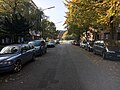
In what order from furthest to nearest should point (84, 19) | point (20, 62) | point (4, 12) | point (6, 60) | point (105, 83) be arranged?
point (4, 12) → point (84, 19) → point (20, 62) → point (6, 60) → point (105, 83)

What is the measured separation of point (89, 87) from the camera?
23.1 ft

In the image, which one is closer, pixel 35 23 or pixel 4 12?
pixel 4 12

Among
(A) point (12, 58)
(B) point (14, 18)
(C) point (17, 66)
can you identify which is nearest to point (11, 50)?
(C) point (17, 66)

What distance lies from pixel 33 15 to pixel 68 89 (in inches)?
1016

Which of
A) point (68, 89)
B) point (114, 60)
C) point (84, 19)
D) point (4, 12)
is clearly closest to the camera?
point (68, 89)

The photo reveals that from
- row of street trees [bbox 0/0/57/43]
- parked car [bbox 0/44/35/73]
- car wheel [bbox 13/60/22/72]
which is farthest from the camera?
row of street trees [bbox 0/0/57/43]

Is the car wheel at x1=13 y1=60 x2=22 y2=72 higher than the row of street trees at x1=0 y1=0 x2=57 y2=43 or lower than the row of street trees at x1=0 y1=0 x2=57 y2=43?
lower

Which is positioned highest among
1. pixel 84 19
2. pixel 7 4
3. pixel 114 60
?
pixel 7 4

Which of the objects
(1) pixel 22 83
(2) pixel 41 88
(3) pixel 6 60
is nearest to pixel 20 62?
(3) pixel 6 60

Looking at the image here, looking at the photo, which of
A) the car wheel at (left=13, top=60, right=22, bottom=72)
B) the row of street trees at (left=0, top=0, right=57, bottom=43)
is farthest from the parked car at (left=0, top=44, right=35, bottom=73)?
the row of street trees at (left=0, top=0, right=57, bottom=43)

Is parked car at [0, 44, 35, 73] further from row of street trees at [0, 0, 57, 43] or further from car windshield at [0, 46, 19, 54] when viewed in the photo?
row of street trees at [0, 0, 57, 43]

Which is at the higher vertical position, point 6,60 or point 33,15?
point 33,15

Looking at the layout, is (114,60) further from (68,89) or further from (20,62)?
(68,89)

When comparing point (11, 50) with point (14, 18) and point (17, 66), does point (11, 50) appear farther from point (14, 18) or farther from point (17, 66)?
point (14, 18)
